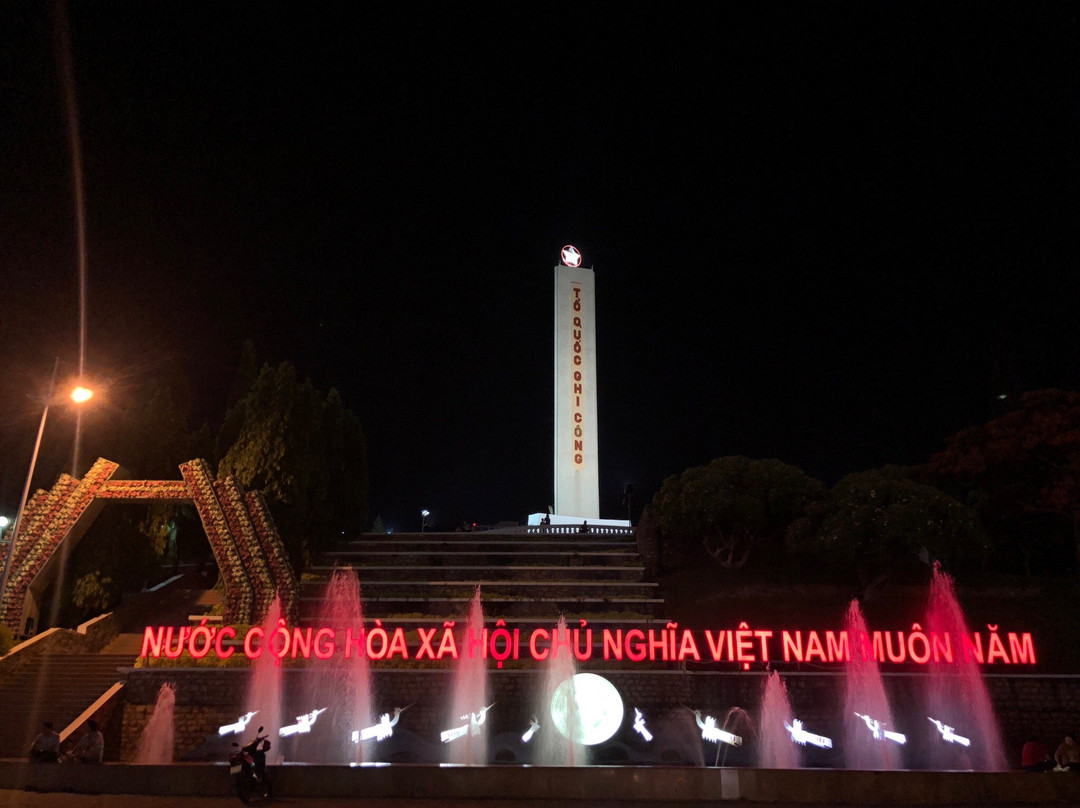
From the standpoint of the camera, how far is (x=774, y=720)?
755 inches

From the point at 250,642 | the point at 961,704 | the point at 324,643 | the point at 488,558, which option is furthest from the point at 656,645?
the point at 250,642

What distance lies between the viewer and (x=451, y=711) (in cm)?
1886

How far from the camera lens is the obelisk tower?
4547 centimetres

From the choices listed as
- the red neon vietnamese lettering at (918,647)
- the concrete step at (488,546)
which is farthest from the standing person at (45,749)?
the red neon vietnamese lettering at (918,647)

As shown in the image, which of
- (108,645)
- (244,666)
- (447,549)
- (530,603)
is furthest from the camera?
(447,549)

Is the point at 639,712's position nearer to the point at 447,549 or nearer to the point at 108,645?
the point at 447,549

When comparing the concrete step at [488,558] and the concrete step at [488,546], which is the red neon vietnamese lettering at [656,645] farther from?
the concrete step at [488,546]

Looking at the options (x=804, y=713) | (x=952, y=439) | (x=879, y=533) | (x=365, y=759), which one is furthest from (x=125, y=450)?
(x=952, y=439)

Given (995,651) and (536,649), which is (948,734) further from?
(536,649)

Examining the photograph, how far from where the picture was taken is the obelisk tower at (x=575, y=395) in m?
45.5

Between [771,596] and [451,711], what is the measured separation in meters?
13.6

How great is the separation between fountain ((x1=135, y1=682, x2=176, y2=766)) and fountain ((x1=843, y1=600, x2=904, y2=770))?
17.7 metres

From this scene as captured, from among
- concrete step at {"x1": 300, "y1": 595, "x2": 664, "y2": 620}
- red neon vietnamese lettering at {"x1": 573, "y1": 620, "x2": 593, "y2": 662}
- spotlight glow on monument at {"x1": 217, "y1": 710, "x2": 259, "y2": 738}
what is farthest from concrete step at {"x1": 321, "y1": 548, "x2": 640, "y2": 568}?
spotlight glow on monument at {"x1": 217, "y1": 710, "x2": 259, "y2": 738}

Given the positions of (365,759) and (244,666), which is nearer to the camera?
(365,759)
